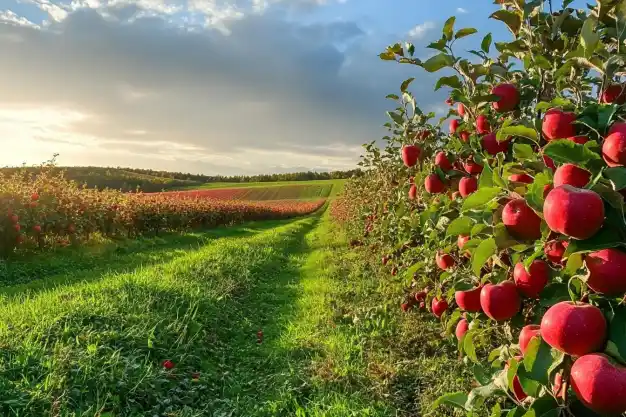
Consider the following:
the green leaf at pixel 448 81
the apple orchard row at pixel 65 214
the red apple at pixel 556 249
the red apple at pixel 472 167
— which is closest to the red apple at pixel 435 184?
the red apple at pixel 472 167

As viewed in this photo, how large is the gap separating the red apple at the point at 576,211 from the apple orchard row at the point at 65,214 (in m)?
12.6

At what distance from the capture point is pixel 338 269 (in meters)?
Result: 10.4

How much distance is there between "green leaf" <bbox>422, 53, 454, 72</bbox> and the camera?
101 inches

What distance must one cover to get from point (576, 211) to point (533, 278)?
0.57 meters

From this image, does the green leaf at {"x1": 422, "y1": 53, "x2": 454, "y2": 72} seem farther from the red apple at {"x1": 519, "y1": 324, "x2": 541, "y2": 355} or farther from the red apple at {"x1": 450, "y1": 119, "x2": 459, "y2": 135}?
the red apple at {"x1": 519, "y1": 324, "x2": 541, "y2": 355}

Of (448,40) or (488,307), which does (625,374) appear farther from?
(448,40)

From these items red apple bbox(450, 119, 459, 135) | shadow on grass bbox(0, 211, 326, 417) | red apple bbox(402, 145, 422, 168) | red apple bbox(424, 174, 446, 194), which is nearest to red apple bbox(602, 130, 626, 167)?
red apple bbox(424, 174, 446, 194)

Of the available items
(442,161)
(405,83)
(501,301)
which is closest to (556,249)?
(501,301)

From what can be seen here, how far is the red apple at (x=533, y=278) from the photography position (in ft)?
6.00

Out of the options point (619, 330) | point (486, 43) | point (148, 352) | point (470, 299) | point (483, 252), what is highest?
point (486, 43)

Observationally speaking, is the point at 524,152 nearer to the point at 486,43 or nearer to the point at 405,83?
the point at 486,43

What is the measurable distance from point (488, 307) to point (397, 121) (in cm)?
234

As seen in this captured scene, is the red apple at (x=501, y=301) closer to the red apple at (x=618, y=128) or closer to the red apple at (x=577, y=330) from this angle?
the red apple at (x=577, y=330)

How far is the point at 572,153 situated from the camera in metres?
1.48
